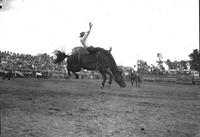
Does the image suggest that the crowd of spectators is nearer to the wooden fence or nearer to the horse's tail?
the wooden fence

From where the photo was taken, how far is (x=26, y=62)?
1261 inches

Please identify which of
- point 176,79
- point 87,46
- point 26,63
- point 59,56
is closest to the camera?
point 87,46

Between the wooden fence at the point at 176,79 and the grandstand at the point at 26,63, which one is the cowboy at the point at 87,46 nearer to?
the grandstand at the point at 26,63

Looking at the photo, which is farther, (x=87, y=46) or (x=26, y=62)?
(x=26, y=62)

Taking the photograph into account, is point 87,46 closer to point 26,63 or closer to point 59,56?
point 59,56

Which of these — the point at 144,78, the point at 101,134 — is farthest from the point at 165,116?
the point at 144,78

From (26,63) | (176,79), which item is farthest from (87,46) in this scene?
(176,79)

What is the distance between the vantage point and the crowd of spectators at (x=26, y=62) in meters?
28.7

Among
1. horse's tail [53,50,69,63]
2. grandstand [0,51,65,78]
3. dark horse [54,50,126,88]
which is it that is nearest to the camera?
dark horse [54,50,126,88]

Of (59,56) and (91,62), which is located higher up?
(59,56)

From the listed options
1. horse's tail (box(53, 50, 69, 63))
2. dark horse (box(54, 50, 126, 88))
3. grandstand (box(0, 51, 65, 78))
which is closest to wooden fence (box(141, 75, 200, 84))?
grandstand (box(0, 51, 65, 78))

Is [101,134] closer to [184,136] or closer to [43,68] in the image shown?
[184,136]

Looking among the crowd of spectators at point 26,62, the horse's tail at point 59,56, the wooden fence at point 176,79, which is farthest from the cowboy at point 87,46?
the wooden fence at point 176,79

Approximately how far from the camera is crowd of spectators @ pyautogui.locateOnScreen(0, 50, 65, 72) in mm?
28719
